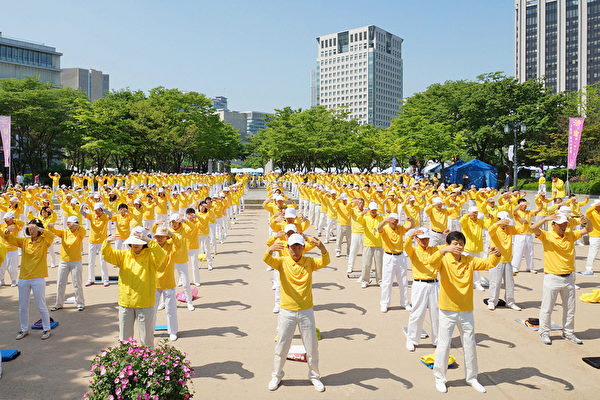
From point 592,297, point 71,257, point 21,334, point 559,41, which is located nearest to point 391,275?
point 592,297

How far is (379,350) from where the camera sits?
7.02 m

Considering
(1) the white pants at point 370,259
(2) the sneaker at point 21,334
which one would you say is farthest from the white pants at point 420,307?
(2) the sneaker at point 21,334

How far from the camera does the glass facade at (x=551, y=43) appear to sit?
124306mm

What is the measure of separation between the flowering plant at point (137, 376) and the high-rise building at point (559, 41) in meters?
143

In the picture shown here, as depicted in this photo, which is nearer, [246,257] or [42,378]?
[42,378]

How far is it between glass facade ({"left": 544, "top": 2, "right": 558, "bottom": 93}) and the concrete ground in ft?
450

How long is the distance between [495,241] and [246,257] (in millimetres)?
8470

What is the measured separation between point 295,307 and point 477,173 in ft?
111

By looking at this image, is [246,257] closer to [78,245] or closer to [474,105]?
[78,245]

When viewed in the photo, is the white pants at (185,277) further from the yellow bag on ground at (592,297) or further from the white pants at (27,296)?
the yellow bag on ground at (592,297)


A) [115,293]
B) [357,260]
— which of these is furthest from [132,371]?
[357,260]

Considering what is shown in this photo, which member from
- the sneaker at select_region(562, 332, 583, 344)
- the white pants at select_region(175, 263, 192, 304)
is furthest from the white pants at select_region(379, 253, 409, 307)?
the white pants at select_region(175, 263, 192, 304)

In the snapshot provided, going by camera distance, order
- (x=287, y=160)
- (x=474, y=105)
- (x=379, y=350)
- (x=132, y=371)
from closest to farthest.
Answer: (x=132, y=371)
(x=379, y=350)
(x=474, y=105)
(x=287, y=160)

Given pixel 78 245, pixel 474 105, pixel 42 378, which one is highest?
pixel 474 105
